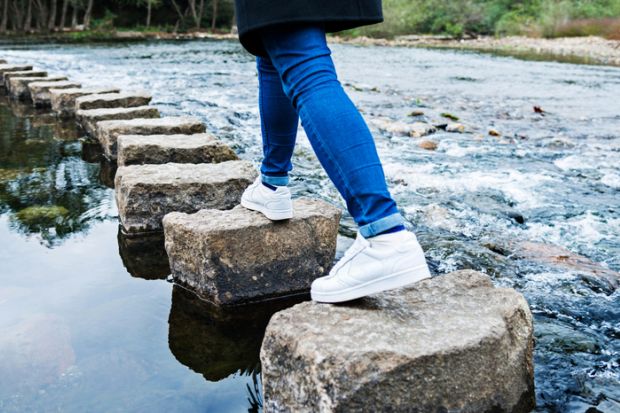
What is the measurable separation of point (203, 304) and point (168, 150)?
129cm

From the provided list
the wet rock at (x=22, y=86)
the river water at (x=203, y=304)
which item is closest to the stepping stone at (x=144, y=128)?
the river water at (x=203, y=304)

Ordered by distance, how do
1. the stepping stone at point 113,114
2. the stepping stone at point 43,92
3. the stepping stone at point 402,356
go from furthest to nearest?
the stepping stone at point 43,92 → the stepping stone at point 113,114 → the stepping stone at point 402,356

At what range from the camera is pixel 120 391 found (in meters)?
1.42

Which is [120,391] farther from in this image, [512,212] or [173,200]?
[512,212]

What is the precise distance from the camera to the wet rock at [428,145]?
4.47 m

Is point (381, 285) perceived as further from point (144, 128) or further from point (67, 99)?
point (67, 99)

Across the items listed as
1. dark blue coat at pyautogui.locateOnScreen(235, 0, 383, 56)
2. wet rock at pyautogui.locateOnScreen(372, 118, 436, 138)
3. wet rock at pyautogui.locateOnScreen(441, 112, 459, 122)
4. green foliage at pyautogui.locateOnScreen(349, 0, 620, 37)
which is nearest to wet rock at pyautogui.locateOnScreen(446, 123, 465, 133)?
wet rock at pyautogui.locateOnScreen(372, 118, 436, 138)

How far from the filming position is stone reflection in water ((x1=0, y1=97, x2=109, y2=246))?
2.54 meters

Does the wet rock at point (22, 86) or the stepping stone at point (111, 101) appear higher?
the wet rock at point (22, 86)

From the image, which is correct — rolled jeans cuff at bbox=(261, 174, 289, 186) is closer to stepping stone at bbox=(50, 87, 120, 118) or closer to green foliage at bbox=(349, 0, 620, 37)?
stepping stone at bbox=(50, 87, 120, 118)

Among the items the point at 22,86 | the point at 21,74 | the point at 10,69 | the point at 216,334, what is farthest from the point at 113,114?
the point at 10,69

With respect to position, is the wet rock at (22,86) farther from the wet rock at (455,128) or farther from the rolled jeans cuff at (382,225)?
the rolled jeans cuff at (382,225)

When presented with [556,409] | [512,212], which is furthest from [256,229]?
A: [512,212]

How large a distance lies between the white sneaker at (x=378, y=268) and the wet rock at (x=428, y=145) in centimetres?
316
